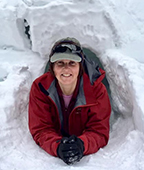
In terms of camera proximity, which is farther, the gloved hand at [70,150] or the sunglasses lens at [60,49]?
the sunglasses lens at [60,49]

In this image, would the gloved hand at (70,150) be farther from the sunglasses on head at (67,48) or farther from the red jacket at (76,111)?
the sunglasses on head at (67,48)

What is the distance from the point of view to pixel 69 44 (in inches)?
58.4

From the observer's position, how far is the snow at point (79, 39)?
5.42 ft

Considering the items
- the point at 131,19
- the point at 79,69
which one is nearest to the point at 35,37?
the point at 79,69

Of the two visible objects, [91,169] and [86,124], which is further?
[86,124]

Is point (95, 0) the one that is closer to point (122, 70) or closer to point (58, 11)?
point (58, 11)

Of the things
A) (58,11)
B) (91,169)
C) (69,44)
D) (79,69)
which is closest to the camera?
(91,169)

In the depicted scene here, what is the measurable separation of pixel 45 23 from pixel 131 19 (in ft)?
3.54

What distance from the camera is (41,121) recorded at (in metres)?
1.60

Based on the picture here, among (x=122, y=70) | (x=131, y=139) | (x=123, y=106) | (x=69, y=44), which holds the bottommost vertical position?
(x=123, y=106)

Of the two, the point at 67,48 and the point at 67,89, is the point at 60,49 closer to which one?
the point at 67,48

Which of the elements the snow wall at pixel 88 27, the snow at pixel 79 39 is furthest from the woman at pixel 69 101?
the snow wall at pixel 88 27

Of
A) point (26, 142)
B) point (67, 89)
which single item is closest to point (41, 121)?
point (26, 142)

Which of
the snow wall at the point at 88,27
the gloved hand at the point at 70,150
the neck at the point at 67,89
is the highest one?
the snow wall at the point at 88,27
